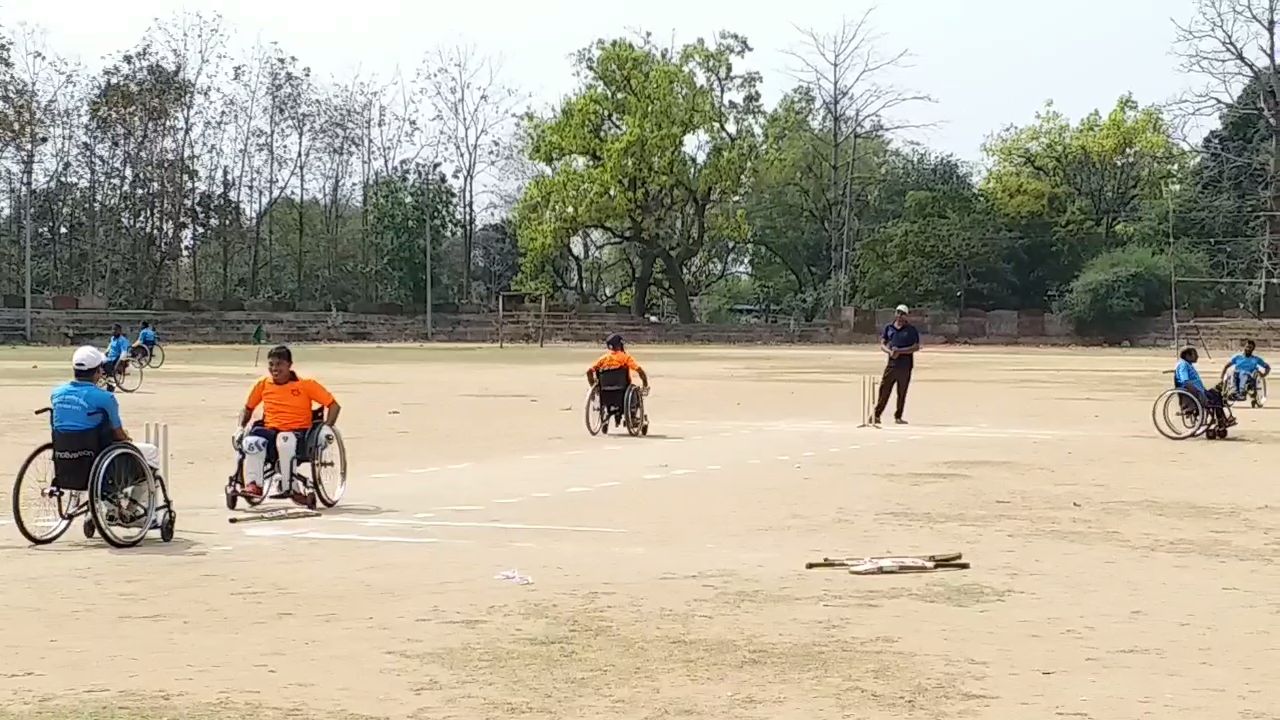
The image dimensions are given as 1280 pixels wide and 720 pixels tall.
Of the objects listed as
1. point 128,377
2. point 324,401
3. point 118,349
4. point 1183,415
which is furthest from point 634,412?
point 128,377

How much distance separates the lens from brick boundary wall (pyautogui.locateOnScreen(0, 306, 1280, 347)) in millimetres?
65569

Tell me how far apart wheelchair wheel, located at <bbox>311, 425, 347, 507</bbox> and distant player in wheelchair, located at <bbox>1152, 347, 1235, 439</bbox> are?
468 inches

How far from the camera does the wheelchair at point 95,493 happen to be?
33.4 ft

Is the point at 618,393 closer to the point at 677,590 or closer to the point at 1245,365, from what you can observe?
the point at 1245,365

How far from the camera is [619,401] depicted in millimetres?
20266

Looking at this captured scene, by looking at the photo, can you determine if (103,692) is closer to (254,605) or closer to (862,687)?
(254,605)

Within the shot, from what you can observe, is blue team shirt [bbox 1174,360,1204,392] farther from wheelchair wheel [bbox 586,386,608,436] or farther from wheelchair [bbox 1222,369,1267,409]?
wheelchair wheel [bbox 586,386,608,436]

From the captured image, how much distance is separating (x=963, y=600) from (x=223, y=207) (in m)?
74.5

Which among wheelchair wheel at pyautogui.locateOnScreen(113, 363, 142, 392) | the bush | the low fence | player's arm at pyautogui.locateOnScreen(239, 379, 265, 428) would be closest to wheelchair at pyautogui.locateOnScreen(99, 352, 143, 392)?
wheelchair wheel at pyautogui.locateOnScreen(113, 363, 142, 392)

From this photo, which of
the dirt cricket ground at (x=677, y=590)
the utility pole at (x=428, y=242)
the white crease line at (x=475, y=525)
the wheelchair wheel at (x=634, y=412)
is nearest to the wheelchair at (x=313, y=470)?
the dirt cricket ground at (x=677, y=590)

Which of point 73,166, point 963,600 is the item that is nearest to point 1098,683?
point 963,600

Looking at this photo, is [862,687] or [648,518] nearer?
[862,687]

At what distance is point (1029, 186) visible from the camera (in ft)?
258

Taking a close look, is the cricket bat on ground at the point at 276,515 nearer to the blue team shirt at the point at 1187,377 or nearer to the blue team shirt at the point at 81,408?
the blue team shirt at the point at 81,408
